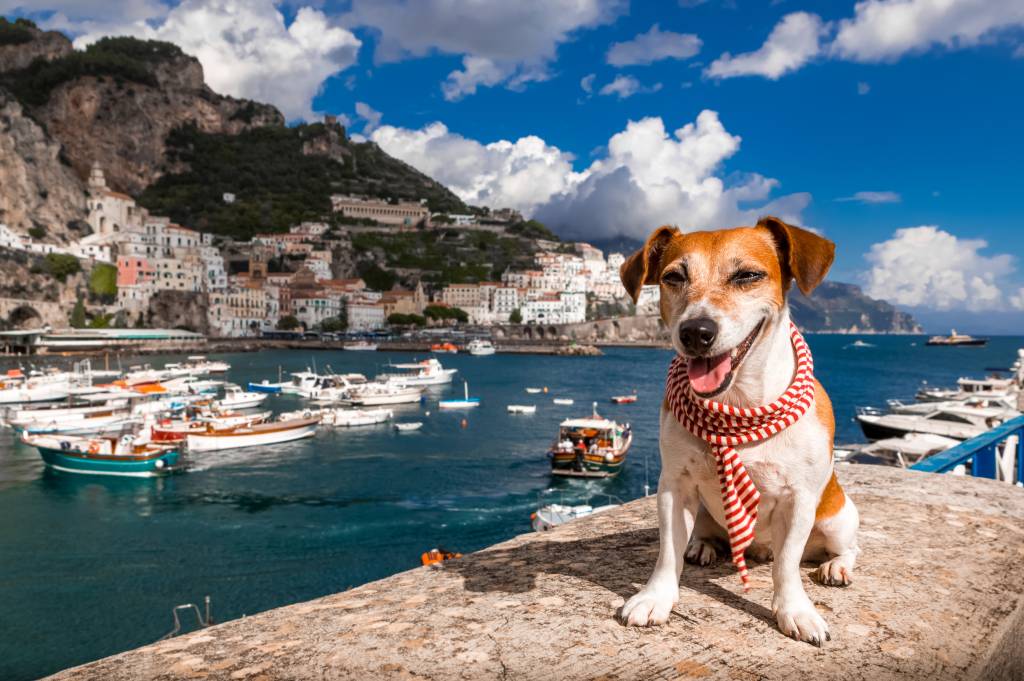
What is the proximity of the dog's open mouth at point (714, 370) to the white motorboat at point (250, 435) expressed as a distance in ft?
94.5

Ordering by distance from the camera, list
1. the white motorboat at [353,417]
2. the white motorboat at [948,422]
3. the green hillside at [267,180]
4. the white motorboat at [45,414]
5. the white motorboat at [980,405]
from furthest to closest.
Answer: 1. the green hillside at [267,180]
2. the white motorboat at [353,417]
3. the white motorboat at [45,414]
4. the white motorboat at [980,405]
5. the white motorboat at [948,422]

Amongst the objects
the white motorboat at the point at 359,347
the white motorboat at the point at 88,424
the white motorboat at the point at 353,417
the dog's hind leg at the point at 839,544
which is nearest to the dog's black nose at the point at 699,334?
the dog's hind leg at the point at 839,544

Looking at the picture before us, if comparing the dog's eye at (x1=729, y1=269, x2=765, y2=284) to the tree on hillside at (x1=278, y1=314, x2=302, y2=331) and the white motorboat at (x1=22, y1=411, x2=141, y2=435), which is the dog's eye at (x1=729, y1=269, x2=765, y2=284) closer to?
the white motorboat at (x1=22, y1=411, x2=141, y2=435)

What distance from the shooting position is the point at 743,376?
5.89ft

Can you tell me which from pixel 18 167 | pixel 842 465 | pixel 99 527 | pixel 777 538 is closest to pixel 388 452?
pixel 99 527

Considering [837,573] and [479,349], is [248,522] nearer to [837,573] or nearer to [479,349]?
[837,573]

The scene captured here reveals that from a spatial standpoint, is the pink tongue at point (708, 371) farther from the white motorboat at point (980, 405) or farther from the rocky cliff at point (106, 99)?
the rocky cliff at point (106, 99)

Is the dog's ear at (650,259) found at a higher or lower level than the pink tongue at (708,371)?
higher

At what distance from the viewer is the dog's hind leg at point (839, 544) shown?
2020 millimetres

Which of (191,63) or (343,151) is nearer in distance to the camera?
(191,63)

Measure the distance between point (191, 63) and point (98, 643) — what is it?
534 ft

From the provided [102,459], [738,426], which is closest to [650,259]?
[738,426]

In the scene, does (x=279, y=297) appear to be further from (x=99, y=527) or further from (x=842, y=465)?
(x=842, y=465)

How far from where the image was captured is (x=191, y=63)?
145 m
